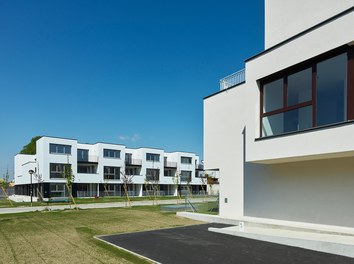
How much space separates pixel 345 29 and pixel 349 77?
4.66 ft

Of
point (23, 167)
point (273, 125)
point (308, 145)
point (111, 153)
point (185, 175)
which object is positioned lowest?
point (185, 175)

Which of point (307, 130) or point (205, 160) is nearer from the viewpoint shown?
point (307, 130)

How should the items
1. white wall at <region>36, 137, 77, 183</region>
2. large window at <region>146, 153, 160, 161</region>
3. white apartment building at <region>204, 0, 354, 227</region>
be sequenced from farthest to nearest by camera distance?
large window at <region>146, 153, 160, 161</region> → white wall at <region>36, 137, 77, 183</region> → white apartment building at <region>204, 0, 354, 227</region>

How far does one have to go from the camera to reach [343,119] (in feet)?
30.8

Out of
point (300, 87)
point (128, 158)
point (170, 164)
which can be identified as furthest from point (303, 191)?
point (170, 164)

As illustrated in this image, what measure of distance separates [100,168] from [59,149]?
706cm

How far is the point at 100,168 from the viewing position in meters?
47.1

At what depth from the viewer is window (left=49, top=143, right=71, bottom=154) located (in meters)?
41.9

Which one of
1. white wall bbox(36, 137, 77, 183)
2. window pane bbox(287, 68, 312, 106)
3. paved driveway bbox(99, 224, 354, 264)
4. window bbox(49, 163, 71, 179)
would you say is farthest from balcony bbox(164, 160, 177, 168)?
window pane bbox(287, 68, 312, 106)

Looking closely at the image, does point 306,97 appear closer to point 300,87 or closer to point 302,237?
point 300,87

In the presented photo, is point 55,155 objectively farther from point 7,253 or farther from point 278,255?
point 278,255

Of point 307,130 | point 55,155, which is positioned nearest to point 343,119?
point 307,130

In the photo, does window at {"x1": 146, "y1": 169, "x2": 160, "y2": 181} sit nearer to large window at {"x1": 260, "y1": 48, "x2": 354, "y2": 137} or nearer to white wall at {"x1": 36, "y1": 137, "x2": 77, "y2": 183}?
white wall at {"x1": 36, "y1": 137, "x2": 77, "y2": 183}

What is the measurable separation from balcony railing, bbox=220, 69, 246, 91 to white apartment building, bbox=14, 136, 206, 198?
20696 millimetres
